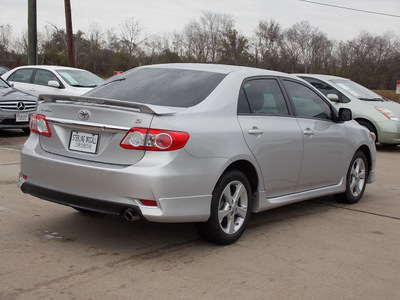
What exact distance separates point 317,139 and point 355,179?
1.21 metres

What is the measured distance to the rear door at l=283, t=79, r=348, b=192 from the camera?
5.52 meters

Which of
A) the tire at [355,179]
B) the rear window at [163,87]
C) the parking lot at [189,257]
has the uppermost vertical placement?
the rear window at [163,87]

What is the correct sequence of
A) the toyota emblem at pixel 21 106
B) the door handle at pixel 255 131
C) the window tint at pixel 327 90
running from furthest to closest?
the window tint at pixel 327 90 < the toyota emblem at pixel 21 106 < the door handle at pixel 255 131

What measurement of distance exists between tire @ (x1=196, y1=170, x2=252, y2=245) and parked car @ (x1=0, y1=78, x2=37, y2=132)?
7.83 metres

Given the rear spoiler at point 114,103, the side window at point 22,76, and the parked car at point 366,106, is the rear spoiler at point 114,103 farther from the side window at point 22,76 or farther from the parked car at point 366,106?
the side window at point 22,76

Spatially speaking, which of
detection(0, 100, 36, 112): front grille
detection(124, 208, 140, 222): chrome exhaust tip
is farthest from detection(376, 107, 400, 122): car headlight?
detection(124, 208, 140, 222): chrome exhaust tip

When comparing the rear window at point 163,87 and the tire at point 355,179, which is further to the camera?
the tire at point 355,179

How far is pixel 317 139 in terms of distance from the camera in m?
5.65

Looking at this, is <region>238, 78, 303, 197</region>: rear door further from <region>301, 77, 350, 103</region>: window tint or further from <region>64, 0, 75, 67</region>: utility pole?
<region>64, 0, 75, 67</region>: utility pole

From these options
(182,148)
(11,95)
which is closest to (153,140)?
(182,148)

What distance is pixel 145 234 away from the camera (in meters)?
4.77

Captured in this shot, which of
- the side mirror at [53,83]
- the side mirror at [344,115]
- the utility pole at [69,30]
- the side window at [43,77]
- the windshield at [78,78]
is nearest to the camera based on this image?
the side mirror at [344,115]

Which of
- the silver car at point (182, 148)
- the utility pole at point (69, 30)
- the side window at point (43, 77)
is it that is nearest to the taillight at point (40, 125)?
the silver car at point (182, 148)

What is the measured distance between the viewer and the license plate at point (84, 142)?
13.6 feet
